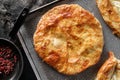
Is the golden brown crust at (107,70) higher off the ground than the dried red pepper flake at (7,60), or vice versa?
the dried red pepper flake at (7,60)

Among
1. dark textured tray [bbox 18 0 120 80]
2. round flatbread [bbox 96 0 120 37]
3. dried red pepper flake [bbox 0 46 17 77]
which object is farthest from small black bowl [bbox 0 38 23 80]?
round flatbread [bbox 96 0 120 37]

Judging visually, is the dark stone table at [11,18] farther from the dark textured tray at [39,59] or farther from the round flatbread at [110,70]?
the round flatbread at [110,70]

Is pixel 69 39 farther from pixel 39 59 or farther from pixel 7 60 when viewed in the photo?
pixel 7 60

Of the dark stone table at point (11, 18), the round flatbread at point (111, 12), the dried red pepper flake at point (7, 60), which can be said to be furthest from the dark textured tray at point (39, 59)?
the dark stone table at point (11, 18)

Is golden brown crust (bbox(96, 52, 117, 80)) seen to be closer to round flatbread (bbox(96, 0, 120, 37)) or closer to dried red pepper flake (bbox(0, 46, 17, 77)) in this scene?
round flatbread (bbox(96, 0, 120, 37))

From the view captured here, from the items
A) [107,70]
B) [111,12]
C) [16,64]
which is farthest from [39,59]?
[111,12]

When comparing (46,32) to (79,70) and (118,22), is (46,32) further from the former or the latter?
(118,22)

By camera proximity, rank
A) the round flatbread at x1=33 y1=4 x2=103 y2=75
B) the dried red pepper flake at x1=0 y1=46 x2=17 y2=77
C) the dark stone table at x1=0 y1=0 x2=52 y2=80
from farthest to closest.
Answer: the dark stone table at x1=0 y1=0 x2=52 y2=80, the dried red pepper flake at x1=0 y1=46 x2=17 y2=77, the round flatbread at x1=33 y1=4 x2=103 y2=75
